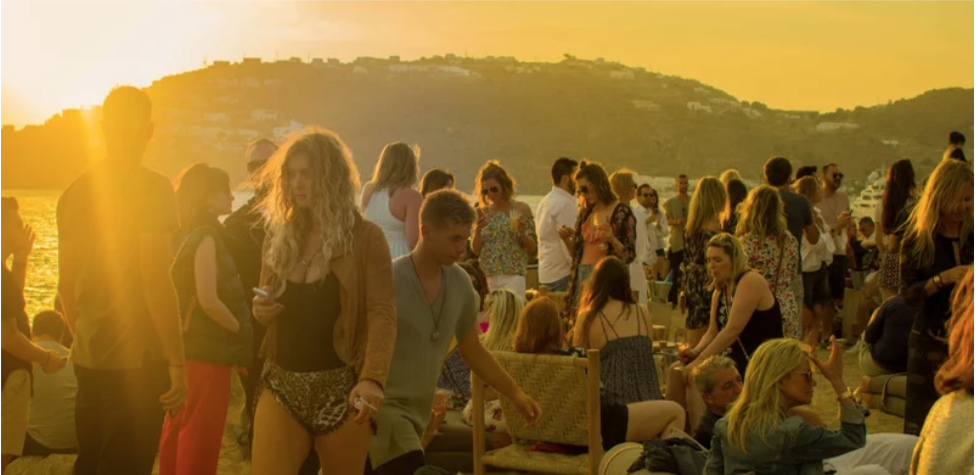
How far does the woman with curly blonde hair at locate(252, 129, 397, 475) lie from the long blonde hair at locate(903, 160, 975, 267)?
2.96 m

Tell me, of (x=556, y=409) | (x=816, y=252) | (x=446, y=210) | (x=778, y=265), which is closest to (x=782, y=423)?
(x=556, y=409)

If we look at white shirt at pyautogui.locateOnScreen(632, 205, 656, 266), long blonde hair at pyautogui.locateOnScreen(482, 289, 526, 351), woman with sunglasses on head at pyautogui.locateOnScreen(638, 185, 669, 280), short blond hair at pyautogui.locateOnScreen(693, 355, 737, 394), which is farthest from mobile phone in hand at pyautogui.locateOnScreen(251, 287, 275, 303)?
woman with sunglasses on head at pyautogui.locateOnScreen(638, 185, 669, 280)

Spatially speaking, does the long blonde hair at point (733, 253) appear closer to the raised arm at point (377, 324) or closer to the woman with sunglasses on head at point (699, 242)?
the woman with sunglasses on head at point (699, 242)

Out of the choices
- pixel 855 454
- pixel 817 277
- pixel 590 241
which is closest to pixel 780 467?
pixel 855 454

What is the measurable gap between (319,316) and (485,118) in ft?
334

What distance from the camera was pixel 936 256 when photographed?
17.7 feet

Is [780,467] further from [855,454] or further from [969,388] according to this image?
[969,388]

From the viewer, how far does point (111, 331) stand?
3.82 m

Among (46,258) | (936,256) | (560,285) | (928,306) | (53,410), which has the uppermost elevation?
(936,256)

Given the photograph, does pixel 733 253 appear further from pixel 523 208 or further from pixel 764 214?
pixel 523 208

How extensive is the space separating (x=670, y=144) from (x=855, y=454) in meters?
88.1

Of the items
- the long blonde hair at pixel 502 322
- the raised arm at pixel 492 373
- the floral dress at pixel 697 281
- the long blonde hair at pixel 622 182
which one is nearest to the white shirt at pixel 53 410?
the long blonde hair at pixel 502 322

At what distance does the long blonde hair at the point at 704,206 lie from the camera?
26.5ft

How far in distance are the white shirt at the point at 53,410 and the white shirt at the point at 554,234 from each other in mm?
3380
